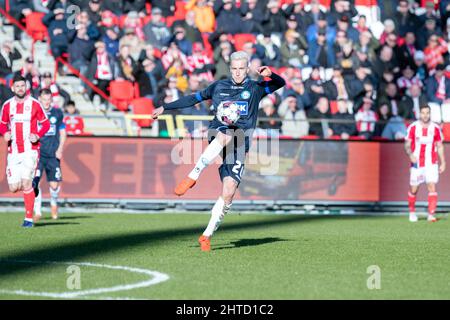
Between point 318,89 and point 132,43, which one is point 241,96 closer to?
point 318,89

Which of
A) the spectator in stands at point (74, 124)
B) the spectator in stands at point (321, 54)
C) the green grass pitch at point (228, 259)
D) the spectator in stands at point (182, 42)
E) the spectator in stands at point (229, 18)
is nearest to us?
the green grass pitch at point (228, 259)

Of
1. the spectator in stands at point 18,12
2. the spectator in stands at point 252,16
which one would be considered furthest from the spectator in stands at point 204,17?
the spectator in stands at point 18,12

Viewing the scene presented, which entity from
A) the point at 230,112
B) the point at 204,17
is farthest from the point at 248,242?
the point at 204,17

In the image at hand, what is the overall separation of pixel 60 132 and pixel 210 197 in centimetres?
445

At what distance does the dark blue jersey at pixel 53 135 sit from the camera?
1848 cm

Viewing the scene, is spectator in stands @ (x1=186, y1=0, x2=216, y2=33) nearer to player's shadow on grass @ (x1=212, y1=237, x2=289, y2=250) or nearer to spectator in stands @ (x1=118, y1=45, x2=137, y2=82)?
spectator in stands @ (x1=118, y1=45, x2=137, y2=82)

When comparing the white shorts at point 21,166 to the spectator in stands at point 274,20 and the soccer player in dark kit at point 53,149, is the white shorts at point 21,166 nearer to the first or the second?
the soccer player in dark kit at point 53,149

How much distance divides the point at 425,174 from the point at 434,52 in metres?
8.42

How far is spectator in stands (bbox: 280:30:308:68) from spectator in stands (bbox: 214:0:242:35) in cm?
130

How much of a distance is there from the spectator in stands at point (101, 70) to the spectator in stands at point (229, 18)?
3.37 m

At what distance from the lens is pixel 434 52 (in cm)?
2766

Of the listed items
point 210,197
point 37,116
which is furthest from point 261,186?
point 37,116

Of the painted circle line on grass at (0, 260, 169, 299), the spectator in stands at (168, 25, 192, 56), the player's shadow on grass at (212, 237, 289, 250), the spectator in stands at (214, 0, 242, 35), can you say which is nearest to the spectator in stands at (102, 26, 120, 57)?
the spectator in stands at (168, 25, 192, 56)

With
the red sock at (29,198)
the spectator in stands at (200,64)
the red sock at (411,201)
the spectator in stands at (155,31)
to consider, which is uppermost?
the spectator in stands at (155,31)
